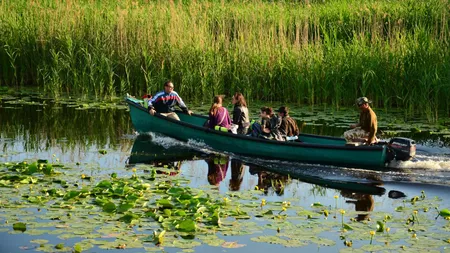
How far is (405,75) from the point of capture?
1714 cm

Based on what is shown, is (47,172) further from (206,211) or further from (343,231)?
(343,231)

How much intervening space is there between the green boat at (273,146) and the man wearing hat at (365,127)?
44cm

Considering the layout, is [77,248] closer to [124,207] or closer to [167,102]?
[124,207]

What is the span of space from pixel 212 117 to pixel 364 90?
4.17 m

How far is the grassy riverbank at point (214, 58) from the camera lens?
17453 mm

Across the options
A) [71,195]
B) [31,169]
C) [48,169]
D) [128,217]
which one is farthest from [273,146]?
[128,217]

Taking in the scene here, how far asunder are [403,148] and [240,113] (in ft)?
10.9

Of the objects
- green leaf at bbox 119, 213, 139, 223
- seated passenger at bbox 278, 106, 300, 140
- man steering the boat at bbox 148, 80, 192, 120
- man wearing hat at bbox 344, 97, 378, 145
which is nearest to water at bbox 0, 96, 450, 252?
man steering the boat at bbox 148, 80, 192, 120

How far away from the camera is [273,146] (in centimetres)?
1325

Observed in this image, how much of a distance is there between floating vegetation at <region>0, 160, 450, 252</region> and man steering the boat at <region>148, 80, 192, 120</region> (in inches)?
210

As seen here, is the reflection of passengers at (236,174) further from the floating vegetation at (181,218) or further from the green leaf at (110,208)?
the green leaf at (110,208)

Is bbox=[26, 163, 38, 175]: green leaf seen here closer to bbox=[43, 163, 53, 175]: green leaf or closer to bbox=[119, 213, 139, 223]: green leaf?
bbox=[43, 163, 53, 175]: green leaf

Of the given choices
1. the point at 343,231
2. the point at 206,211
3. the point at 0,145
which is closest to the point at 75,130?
the point at 0,145

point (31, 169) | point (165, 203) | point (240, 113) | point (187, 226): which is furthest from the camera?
point (240, 113)
